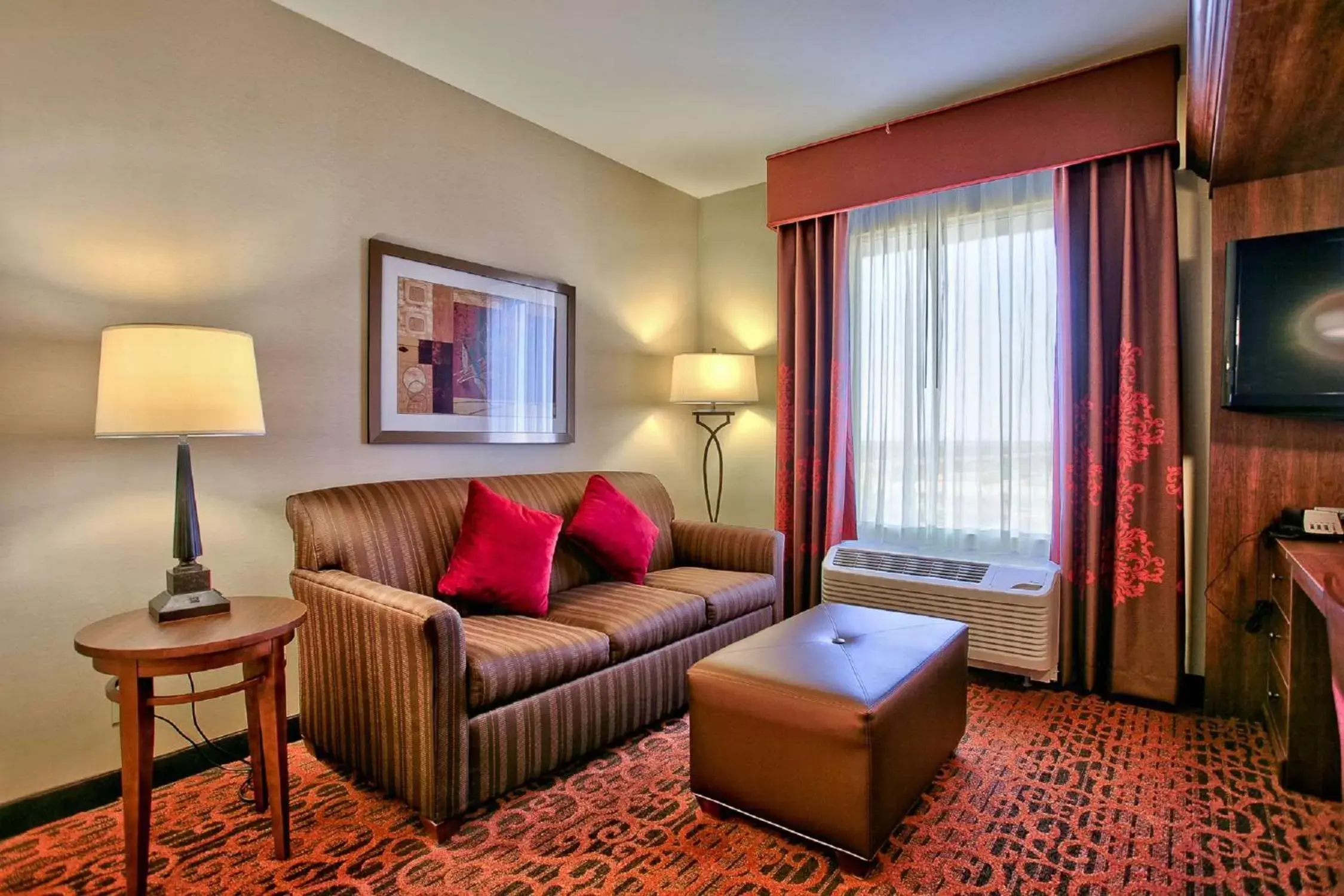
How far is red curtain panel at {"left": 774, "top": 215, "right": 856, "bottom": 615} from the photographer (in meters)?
3.66

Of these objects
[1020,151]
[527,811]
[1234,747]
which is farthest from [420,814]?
[1020,151]

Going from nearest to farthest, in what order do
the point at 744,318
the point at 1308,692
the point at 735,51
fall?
the point at 1308,692, the point at 735,51, the point at 744,318

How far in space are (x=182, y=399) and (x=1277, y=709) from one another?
135 inches

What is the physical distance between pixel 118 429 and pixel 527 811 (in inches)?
58.4

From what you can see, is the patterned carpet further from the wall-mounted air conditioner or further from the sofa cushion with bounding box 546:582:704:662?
the wall-mounted air conditioner

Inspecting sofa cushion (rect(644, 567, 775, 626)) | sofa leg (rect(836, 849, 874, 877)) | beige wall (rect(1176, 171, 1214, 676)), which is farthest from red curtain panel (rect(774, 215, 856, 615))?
sofa leg (rect(836, 849, 874, 877))

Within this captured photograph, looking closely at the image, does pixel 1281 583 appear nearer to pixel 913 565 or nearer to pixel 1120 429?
pixel 1120 429

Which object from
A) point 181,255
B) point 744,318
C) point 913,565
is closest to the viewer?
point 181,255

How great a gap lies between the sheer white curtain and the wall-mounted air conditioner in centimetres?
21

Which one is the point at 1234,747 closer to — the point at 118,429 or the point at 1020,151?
the point at 1020,151

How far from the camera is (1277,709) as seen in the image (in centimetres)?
229

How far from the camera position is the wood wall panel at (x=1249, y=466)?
244 centimetres

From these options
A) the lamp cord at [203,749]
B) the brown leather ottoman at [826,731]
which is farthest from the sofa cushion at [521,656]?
the lamp cord at [203,749]

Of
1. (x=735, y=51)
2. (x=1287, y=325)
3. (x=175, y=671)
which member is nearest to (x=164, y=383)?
(x=175, y=671)
